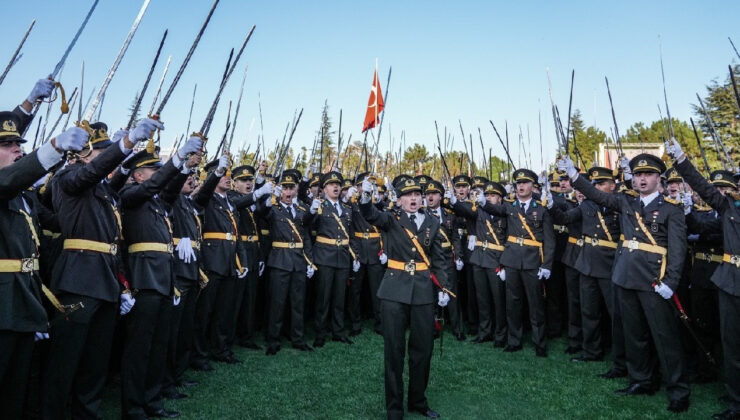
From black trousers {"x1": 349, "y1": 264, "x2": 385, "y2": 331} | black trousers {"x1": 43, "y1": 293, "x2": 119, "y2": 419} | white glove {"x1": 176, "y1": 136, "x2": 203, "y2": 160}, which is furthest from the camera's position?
black trousers {"x1": 349, "y1": 264, "x2": 385, "y2": 331}

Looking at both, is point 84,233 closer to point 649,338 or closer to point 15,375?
point 15,375

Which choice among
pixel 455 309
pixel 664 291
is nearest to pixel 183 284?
pixel 455 309

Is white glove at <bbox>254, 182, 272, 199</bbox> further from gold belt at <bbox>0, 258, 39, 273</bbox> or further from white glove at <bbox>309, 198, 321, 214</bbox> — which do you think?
gold belt at <bbox>0, 258, 39, 273</bbox>

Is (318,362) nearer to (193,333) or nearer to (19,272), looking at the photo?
(193,333)

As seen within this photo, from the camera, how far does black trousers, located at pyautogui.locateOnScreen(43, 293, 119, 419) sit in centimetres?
388

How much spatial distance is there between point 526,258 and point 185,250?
538 centimetres

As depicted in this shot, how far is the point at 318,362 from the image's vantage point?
719 cm

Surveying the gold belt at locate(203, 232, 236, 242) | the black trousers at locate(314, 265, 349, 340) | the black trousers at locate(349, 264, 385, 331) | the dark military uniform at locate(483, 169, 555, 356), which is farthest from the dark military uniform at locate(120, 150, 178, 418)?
the dark military uniform at locate(483, 169, 555, 356)

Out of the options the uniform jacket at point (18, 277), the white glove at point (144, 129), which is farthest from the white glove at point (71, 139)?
the white glove at point (144, 129)

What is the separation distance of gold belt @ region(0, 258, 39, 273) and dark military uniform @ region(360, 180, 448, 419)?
2927 mm

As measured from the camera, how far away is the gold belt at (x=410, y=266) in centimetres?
532

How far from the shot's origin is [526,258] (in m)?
8.12

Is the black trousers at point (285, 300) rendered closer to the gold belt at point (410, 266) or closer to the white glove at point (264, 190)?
the white glove at point (264, 190)

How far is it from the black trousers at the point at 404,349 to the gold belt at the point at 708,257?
4.16 meters
